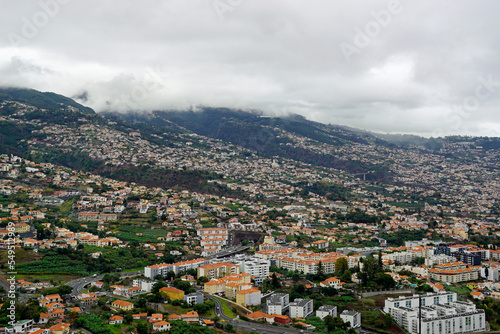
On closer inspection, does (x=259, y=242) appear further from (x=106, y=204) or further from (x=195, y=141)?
(x=195, y=141)

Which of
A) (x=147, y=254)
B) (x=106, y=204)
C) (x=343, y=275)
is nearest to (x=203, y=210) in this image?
(x=106, y=204)

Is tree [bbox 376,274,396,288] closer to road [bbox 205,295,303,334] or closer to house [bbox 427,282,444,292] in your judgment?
house [bbox 427,282,444,292]

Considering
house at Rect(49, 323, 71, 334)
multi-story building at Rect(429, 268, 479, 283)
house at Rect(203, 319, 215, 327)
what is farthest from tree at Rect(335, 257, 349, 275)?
house at Rect(49, 323, 71, 334)

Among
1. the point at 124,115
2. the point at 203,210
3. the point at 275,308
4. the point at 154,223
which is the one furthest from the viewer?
the point at 124,115

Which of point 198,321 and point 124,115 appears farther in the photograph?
point 124,115

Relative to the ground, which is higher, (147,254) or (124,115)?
(124,115)

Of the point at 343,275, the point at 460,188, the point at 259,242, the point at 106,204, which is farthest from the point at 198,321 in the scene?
the point at 460,188

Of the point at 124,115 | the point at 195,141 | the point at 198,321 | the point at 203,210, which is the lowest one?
the point at 198,321

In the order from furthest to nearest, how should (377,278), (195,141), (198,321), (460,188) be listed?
(195,141) → (460,188) → (377,278) → (198,321)
